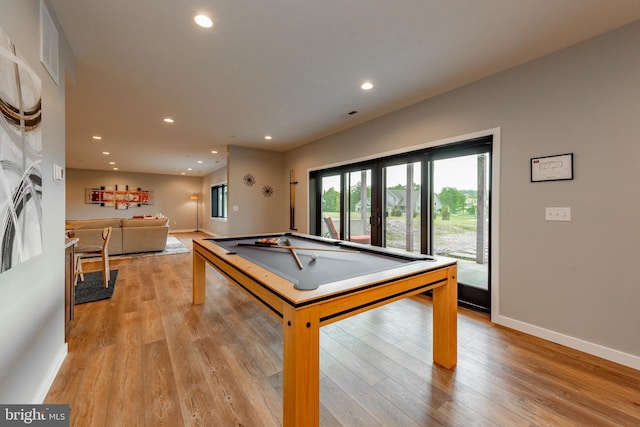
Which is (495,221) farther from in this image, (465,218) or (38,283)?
(38,283)

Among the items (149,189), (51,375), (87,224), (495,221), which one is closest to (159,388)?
(51,375)

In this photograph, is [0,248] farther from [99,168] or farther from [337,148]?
[99,168]

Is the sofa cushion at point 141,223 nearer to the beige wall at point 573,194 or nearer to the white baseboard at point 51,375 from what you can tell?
the white baseboard at point 51,375

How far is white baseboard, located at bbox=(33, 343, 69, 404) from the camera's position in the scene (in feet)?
4.98

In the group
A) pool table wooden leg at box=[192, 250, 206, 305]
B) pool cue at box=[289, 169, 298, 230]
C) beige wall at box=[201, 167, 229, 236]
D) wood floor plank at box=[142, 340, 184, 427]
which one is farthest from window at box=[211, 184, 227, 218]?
wood floor plank at box=[142, 340, 184, 427]

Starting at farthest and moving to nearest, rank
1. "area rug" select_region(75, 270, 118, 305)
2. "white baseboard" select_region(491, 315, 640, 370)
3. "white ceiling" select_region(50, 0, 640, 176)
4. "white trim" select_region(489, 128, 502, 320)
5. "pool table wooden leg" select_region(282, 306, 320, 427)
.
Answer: "area rug" select_region(75, 270, 118, 305), "white trim" select_region(489, 128, 502, 320), "white baseboard" select_region(491, 315, 640, 370), "white ceiling" select_region(50, 0, 640, 176), "pool table wooden leg" select_region(282, 306, 320, 427)

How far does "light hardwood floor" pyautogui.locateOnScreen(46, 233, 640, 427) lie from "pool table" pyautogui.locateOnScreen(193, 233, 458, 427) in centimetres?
32

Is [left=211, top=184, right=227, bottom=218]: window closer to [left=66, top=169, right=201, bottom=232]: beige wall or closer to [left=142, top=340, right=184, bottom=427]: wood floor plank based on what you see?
[left=66, top=169, right=201, bottom=232]: beige wall

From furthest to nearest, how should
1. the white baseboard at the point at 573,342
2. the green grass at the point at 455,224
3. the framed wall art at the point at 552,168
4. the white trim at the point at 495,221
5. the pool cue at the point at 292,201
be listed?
1. the pool cue at the point at 292,201
2. the green grass at the point at 455,224
3. the white trim at the point at 495,221
4. the framed wall art at the point at 552,168
5. the white baseboard at the point at 573,342

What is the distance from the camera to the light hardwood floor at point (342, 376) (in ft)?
4.77

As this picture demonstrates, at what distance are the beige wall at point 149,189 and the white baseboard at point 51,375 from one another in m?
9.85

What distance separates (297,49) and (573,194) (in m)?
2.63

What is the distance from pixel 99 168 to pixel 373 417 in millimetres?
11712

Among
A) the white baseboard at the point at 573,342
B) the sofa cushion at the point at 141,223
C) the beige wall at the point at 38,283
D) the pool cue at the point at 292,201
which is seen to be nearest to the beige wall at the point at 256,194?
the pool cue at the point at 292,201
